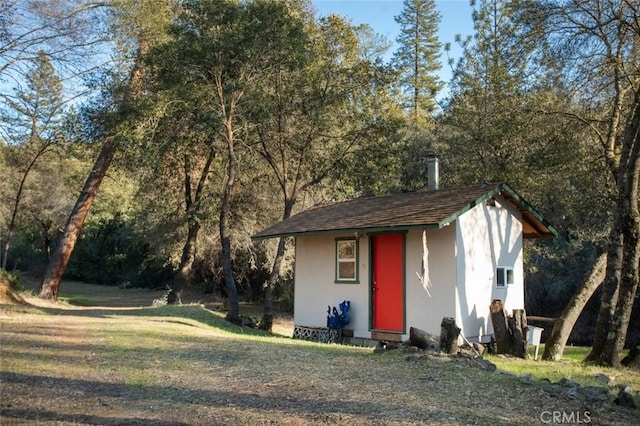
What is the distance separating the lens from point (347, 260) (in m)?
13.7

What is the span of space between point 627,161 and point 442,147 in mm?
10379

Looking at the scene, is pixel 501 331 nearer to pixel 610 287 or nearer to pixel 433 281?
pixel 433 281

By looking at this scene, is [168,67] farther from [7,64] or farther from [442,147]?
[442,147]

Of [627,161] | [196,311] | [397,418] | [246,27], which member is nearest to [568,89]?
[627,161]

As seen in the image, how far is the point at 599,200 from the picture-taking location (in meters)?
15.7

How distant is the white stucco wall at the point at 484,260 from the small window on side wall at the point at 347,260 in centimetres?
275

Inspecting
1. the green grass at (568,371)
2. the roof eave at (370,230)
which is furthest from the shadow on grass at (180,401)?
the roof eave at (370,230)

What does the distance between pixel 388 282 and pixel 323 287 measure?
6.91 feet

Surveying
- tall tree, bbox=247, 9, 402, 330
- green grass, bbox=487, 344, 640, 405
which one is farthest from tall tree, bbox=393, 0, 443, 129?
green grass, bbox=487, 344, 640, 405

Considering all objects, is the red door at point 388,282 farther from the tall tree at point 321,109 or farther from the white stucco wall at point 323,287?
the tall tree at point 321,109

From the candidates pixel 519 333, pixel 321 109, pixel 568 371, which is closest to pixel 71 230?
pixel 321 109

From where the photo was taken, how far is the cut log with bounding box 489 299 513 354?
12.0 meters

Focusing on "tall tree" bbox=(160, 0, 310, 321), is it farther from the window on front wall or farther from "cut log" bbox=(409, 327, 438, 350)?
"cut log" bbox=(409, 327, 438, 350)

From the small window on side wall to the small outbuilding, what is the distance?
3cm
